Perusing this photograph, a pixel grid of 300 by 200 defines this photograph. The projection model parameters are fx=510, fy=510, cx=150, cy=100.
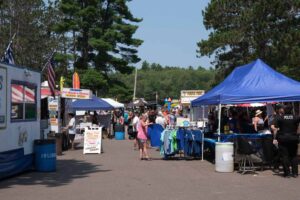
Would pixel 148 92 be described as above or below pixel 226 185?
above

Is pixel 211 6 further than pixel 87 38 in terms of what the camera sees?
No

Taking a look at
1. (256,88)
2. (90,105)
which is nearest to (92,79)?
(90,105)

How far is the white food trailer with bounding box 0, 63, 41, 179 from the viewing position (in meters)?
12.2

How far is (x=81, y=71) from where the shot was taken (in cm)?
4797

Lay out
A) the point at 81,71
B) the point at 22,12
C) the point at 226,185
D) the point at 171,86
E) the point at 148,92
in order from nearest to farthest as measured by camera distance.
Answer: the point at 226,185 < the point at 22,12 < the point at 81,71 < the point at 148,92 < the point at 171,86

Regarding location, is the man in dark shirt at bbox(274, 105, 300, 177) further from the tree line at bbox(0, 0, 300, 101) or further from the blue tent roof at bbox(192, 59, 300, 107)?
the tree line at bbox(0, 0, 300, 101)

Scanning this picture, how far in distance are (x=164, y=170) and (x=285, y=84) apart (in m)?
4.76

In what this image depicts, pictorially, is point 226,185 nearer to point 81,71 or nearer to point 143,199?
point 143,199

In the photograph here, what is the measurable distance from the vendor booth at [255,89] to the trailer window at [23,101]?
554 centimetres

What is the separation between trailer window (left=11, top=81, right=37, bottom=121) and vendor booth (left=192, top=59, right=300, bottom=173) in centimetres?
554

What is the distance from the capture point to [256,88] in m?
15.7

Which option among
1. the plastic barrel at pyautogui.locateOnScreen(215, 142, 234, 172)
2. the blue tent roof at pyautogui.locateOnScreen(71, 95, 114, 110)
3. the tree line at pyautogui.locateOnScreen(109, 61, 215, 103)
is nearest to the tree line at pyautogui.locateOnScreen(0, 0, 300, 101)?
the blue tent roof at pyautogui.locateOnScreen(71, 95, 114, 110)

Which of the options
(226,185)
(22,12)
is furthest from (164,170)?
(22,12)

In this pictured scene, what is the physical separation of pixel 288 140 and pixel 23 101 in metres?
6.95
